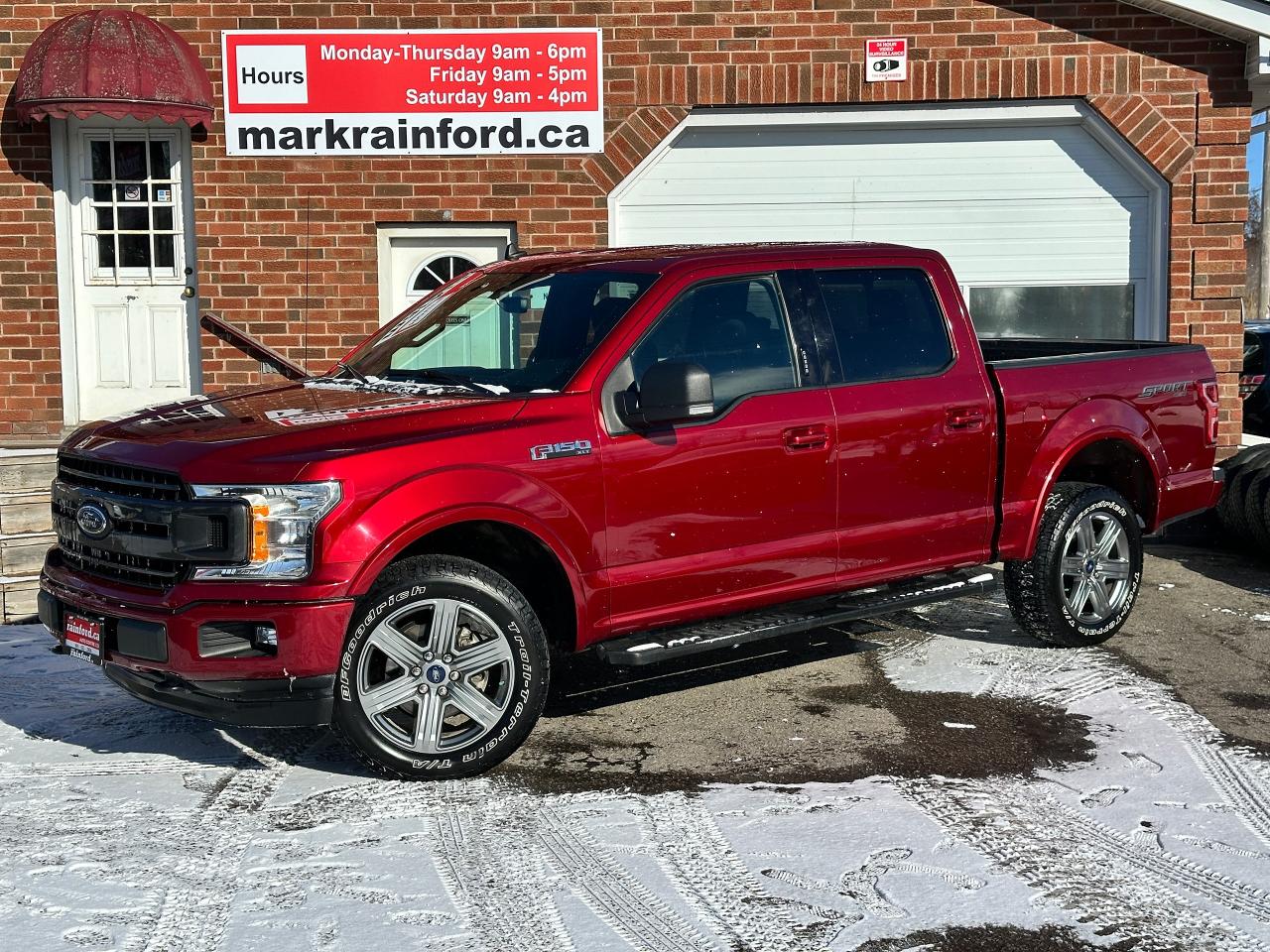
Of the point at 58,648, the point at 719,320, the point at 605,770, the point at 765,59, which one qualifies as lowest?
the point at 605,770

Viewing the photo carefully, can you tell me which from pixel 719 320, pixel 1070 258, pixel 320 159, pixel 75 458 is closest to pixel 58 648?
pixel 75 458

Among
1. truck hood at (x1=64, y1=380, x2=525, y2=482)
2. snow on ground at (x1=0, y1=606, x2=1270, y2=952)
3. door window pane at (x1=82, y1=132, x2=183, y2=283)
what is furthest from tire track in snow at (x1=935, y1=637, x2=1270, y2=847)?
door window pane at (x1=82, y1=132, x2=183, y2=283)

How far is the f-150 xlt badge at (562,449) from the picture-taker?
535 cm

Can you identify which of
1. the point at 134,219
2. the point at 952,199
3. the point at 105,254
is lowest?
the point at 105,254

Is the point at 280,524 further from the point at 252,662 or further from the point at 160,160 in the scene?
the point at 160,160

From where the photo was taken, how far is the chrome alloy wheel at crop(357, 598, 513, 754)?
16.9 feet

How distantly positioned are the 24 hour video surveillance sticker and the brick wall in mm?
146

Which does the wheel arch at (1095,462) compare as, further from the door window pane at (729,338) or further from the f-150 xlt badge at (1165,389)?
the door window pane at (729,338)

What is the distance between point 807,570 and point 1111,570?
2.02 meters

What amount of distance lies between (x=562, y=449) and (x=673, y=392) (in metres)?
0.46

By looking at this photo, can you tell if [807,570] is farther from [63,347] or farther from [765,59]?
[63,347]

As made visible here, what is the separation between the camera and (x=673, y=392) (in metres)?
5.42

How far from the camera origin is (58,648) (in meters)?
5.52

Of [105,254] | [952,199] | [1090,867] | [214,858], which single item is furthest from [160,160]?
[1090,867]
